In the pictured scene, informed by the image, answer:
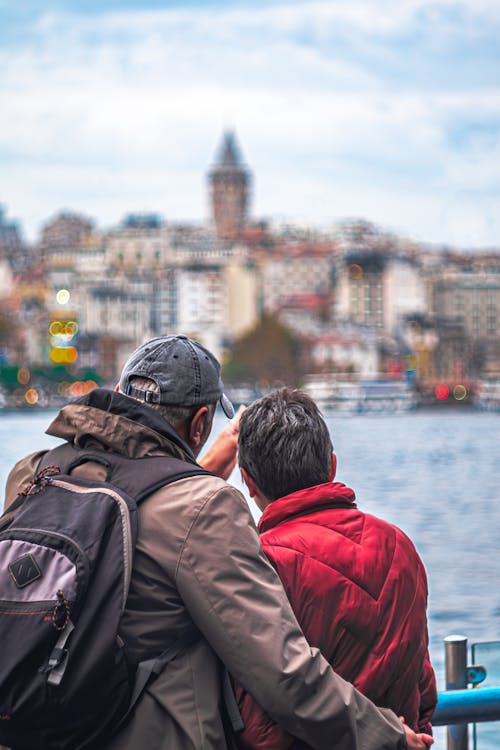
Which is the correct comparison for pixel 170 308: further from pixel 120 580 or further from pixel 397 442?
pixel 120 580

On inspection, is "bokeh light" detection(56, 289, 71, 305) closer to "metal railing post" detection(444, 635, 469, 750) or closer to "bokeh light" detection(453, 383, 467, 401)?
"bokeh light" detection(453, 383, 467, 401)

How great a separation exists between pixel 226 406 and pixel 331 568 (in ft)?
0.68

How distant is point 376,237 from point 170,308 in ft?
62.7

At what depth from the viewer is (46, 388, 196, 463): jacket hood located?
4.42 feet

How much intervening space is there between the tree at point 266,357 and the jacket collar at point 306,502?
73845mm

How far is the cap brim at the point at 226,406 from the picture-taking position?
148 centimetres

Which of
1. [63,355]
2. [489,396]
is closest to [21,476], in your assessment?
[489,396]

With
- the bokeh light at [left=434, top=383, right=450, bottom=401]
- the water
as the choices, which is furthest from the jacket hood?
the bokeh light at [left=434, top=383, right=450, bottom=401]

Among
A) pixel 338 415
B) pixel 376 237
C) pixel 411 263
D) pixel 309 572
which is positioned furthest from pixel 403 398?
pixel 309 572

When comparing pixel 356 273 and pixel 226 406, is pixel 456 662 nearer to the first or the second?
pixel 226 406

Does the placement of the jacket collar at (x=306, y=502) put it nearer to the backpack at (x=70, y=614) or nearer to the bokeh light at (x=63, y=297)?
the backpack at (x=70, y=614)

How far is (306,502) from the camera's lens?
1.46 meters

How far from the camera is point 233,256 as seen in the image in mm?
93125

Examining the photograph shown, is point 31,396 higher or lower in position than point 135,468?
lower
